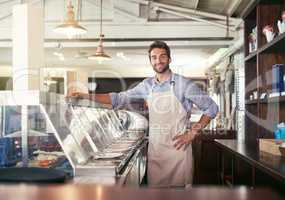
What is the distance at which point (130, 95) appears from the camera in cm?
342

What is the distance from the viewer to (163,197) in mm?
920

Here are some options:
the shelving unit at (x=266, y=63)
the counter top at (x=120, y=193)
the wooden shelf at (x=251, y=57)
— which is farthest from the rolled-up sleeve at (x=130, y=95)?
the counter top at (x=120, y=193)

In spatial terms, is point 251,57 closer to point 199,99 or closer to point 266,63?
point 266,63

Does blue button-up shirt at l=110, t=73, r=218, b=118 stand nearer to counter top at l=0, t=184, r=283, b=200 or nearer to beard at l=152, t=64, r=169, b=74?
beard at l=152, t=64, r=169, b=74

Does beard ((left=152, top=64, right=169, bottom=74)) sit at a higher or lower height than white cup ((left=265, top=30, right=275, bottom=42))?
lower

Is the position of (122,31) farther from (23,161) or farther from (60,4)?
(23,161)

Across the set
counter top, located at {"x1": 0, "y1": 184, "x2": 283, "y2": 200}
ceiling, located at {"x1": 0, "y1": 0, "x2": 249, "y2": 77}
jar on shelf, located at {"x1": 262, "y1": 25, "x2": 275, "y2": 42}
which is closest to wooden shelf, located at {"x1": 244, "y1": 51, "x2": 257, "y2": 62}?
jar on shelf, located at {"x1": 262, "y1": 25, "x2": 275, "y2": 42}

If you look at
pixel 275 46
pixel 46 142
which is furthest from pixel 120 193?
pixel 275 46

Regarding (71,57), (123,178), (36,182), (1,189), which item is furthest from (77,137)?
(71,57)

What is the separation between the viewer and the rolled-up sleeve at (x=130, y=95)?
11.1ft

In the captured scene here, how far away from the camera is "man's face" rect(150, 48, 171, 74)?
10.1ft

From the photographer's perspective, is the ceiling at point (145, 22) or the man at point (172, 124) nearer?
the man at point (172, 124)

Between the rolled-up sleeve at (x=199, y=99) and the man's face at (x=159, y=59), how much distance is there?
0.26 metres

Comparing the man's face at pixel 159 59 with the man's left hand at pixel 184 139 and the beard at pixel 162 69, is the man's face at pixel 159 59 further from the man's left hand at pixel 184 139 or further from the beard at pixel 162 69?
the man's left hand at pixel 184 139
